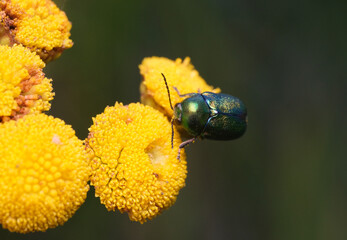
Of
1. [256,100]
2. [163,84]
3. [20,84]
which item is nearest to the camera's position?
[20,84]

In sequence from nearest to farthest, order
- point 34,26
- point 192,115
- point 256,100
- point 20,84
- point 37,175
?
point 37,175, point 20,84, point 34,26, point 192,115, point 256,100

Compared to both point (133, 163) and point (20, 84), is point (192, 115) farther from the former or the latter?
point (20, 84)

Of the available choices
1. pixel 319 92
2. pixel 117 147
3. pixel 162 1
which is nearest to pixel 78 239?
pixel 117 147

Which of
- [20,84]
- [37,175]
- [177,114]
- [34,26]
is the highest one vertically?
[34,26]

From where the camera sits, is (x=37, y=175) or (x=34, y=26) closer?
(x=37, y=175)

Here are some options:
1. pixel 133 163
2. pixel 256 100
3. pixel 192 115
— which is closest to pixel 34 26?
pixel 133 163

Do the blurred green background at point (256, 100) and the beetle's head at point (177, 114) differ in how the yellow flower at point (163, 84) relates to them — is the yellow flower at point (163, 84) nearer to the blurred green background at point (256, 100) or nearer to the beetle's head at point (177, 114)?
the beetle's head at point (177, 114)

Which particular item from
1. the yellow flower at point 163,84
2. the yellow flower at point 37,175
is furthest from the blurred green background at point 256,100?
the yellow flower at point 37,175

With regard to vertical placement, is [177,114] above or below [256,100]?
above
